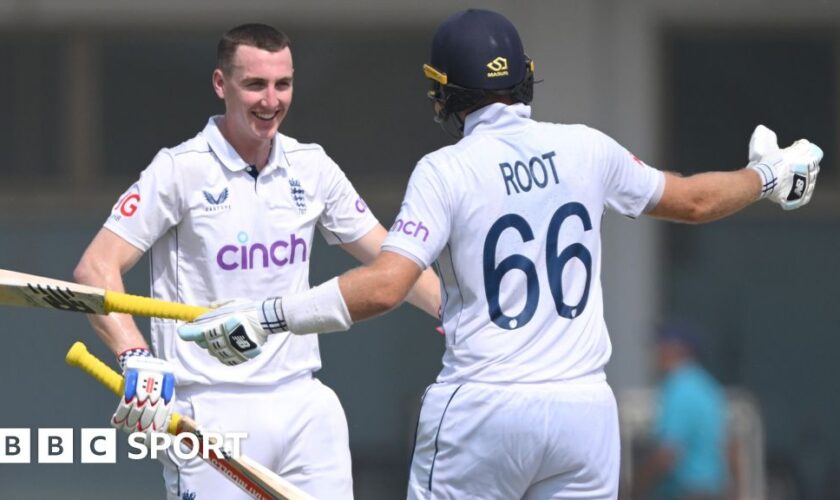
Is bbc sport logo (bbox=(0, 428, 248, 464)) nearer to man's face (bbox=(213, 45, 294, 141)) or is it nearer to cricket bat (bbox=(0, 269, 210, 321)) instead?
cricket bat (bbox=(0, 269, 210, 321))

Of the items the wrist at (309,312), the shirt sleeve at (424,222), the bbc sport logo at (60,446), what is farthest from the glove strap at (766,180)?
the bbc sport logo at (60,446)

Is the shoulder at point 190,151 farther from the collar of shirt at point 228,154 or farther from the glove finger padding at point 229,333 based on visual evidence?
the glove finger padding at point 229,333

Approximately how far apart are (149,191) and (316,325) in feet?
3.74

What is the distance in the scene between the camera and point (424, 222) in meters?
4.65

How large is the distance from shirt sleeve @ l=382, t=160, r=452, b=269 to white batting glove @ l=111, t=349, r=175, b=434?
979 mm

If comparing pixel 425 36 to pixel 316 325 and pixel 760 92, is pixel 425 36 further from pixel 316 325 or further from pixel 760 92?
pixel 316 325

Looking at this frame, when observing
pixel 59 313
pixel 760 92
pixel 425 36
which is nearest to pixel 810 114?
pixel 760 92

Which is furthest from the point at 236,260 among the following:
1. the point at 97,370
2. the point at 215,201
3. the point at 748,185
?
the point at 748,185

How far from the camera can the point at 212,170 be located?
18.6 ft

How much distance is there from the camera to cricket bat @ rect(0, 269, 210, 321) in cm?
509

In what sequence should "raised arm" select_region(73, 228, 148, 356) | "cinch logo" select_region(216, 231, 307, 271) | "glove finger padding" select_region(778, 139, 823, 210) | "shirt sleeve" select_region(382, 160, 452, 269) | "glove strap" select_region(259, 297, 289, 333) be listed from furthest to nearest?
"cinch logo" select_region(216, 231, 307, 271)
"raised arm" select_region(73, 228, 148, 356)
"glove finger padding" select_region(778, 139, 823, 210)
"glove strap" select_region(259, 297, 289, 333)
"shirt sleeve" select_region(382, 160, 452, 269)

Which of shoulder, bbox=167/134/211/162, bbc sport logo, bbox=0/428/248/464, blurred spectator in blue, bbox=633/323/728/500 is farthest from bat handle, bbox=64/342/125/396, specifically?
blurred spectator in blue, bbox=633/323/728/500

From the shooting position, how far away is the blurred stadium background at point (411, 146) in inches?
422

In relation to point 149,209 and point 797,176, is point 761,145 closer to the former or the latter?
point 797,176
